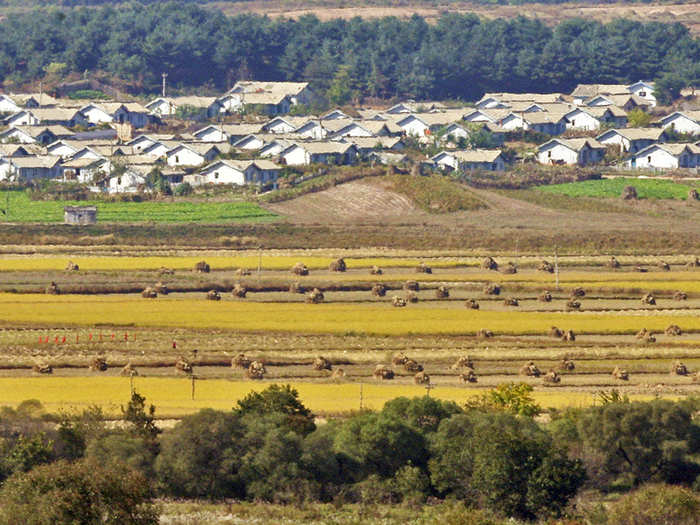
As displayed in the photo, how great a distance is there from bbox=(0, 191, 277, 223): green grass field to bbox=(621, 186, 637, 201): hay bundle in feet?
64.0

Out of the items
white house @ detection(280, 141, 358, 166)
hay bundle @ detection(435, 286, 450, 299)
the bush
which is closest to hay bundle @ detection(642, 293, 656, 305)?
hay bundle @ detection(435, 286, 450, 299)

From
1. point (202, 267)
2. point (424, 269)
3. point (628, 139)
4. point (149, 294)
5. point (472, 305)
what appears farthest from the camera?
point (628, 139)

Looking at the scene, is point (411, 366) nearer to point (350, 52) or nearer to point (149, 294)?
point (149, 294)

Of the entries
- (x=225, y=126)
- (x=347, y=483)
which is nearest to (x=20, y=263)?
(x=347, y=483)

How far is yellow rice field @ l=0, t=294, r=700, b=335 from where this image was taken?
177 ft

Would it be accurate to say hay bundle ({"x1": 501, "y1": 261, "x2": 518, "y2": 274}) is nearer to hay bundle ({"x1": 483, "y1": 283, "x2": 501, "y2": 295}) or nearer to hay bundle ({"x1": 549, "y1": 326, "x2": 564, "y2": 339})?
hay bundle ({"x1": 483, "y1": 283, "x2": 501, "y2": 295})

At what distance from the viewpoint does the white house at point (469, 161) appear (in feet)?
317

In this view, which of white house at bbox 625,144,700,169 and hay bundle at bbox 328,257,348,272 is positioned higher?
white house at bbox 625,144,700,169

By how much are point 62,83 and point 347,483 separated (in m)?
93.0

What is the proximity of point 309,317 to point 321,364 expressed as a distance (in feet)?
25.6

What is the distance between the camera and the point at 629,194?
3479 inches

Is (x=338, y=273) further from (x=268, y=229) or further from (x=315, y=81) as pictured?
(x=315, y=81)

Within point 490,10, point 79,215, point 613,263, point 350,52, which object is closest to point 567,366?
point 613,263

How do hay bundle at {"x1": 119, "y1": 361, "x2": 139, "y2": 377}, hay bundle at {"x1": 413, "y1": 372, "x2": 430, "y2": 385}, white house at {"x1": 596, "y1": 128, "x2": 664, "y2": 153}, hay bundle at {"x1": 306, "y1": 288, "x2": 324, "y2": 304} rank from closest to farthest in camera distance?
hay bundle at {"x1": 119, "y1": 361, "x2": 139, "y2": 377}
hay bundle at {"x1": 413, "y1": 372, "x2": 430, "y2": 385}
hay bundle at {"x1": 306, "y1": 288, "x2": 324, "y2": 304}
white house at {"x1": 596, "y1": 128, "x2": 664, "y2": 153}
